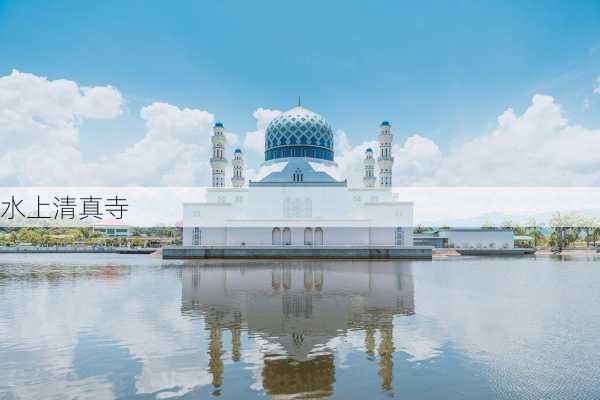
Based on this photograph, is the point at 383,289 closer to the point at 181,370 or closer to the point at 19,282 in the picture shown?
the point at 181,370

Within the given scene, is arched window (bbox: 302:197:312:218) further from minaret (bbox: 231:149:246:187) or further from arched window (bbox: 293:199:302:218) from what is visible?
minaret (bbox: 231:149:246:187)

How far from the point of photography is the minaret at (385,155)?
154 feet

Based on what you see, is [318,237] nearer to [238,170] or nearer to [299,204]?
[299,204]

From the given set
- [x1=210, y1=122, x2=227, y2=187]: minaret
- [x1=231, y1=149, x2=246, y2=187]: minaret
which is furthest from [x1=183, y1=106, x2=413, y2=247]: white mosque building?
[x1=231, y1=149, x2=246, y2=187]: minaret

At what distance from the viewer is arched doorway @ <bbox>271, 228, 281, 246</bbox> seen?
40.7 meters

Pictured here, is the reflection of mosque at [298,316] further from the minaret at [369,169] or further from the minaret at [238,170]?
the minaret at [238,170]

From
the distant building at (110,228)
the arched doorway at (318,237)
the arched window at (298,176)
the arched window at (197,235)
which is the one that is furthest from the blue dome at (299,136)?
the distant building at (110,228)

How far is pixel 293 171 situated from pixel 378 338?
36.9 metres

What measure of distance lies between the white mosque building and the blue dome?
0.33ft

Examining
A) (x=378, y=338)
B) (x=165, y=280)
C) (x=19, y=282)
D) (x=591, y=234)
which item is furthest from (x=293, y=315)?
(x=591, y=234)

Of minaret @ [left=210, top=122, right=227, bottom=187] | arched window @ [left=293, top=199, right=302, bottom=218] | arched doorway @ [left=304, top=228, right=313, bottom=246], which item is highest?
minaret @ [left=210, top=122, right=227, bottom=187]

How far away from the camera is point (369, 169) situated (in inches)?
2020

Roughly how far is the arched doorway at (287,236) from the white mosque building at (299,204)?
10 cm

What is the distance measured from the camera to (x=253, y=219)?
135ft
